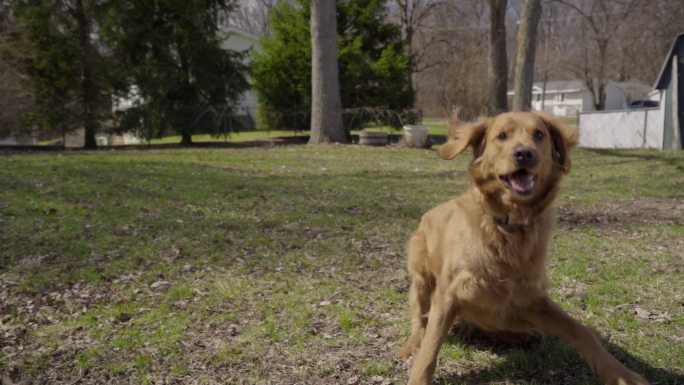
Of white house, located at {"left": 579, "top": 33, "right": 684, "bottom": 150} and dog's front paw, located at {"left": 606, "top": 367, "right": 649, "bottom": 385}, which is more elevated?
white house, located at {"left": 579, "top": 33, "right": 684, "bottom": 150}

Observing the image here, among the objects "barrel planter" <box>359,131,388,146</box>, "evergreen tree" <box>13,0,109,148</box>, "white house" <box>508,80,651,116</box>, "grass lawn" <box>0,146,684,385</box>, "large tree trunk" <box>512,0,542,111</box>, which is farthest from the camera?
"white house" <box>508,80,651,116</box>

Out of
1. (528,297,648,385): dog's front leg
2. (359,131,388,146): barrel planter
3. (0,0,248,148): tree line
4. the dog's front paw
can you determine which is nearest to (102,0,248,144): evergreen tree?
(0,0,248,148): tree line

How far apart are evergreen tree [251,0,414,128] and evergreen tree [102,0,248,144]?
8.36 ft

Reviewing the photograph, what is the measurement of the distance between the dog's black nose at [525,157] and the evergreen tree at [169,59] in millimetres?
19250

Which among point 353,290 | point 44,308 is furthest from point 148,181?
point 353,290

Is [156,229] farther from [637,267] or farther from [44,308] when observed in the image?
[637,267]

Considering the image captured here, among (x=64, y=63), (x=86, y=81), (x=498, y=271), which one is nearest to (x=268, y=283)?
(x=498, y=271)

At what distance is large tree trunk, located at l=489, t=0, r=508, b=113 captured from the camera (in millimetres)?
21422

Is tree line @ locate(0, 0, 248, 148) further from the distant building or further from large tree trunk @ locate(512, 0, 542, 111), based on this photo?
the distant building

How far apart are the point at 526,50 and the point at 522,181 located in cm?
1530

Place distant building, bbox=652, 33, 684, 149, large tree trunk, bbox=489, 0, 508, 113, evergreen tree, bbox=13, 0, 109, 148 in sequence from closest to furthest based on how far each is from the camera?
1. distant building, bbox=652, 33, 684, 149
2. evergreen tree, bbox=13, 0, 109, 148
3. large tree trunk, bbox=489, 0, 508, 113

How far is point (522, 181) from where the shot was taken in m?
3.12

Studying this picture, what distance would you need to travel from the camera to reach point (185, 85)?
21.5 meters

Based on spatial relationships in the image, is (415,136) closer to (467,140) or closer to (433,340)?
(467,140)
